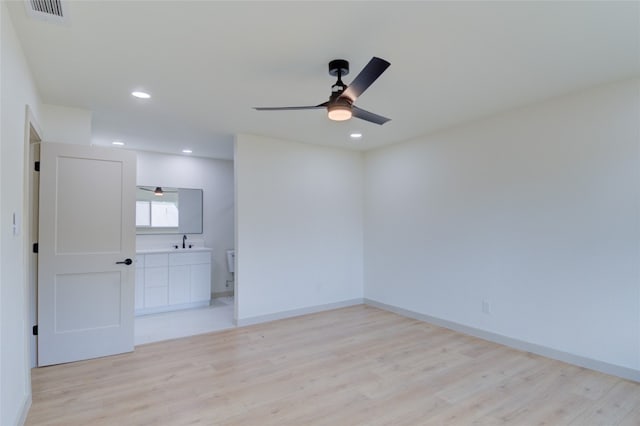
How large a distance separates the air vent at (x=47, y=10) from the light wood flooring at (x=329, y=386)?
2606 millimetres

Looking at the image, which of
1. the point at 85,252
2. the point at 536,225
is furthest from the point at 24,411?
the point at 536,225

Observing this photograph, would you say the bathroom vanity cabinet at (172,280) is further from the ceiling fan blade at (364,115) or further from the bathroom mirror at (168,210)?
the ceiling fan blade at (364,115)

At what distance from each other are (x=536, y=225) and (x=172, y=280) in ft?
16.0

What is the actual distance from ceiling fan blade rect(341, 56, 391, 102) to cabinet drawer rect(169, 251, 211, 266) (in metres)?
4.04

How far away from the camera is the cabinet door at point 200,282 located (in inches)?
213

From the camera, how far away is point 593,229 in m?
3.12

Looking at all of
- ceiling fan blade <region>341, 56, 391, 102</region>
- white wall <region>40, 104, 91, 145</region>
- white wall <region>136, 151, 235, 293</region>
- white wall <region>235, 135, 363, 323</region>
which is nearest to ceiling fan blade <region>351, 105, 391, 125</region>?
ceiling fan blade <region>341, 56, 391, 102</region>

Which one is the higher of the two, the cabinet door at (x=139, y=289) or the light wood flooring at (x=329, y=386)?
the cabinet door at (x=139, y=289)

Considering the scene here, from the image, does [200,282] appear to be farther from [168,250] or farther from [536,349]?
[536,349]

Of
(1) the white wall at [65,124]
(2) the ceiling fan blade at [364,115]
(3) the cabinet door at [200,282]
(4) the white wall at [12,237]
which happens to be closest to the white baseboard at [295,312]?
(3) the cabinet door at [200,282]

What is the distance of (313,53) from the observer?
2.47 m

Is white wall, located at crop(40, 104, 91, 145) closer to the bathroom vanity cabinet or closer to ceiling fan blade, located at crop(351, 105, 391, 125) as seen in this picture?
the bathroom vanity cabinet

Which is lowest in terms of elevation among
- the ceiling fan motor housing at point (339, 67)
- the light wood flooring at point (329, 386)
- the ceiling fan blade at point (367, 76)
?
the light wood flooring at point (329, 386)

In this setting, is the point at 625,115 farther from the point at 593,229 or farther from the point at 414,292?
the point at 414,292
